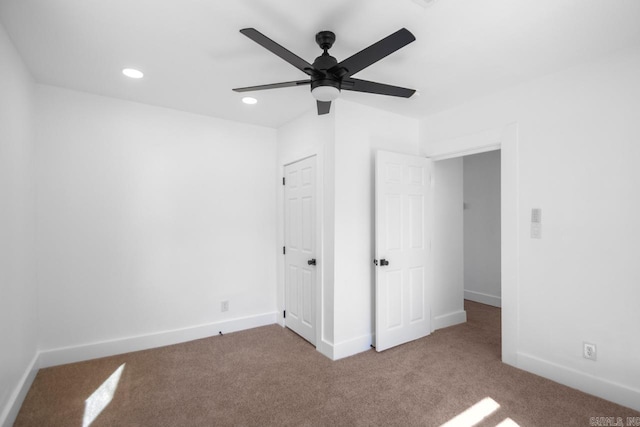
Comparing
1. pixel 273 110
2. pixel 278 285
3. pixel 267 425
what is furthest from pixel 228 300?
pixel 273 110

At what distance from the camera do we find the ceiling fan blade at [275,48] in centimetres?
152

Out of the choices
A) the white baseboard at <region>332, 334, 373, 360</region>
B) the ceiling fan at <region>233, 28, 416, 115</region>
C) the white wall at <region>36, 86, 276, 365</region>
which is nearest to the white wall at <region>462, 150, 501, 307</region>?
the white baseboard at <region>332, 334, 373, 360</region>

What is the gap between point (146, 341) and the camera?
316cm

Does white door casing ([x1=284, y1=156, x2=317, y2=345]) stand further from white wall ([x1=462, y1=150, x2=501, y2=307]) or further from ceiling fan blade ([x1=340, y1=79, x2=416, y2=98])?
white wall ([x1=462, y1=150, x2=501, y2=307])

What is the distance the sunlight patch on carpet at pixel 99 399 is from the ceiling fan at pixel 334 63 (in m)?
2.68

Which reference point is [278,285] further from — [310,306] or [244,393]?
[244,393]

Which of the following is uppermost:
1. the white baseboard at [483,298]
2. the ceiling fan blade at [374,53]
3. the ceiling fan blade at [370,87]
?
the ceiling fan blade at [374,53]

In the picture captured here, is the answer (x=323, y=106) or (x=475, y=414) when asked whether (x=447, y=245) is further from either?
(x=323, y=106)

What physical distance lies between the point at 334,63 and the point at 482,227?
4.17 m

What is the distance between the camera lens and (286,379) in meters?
2.56

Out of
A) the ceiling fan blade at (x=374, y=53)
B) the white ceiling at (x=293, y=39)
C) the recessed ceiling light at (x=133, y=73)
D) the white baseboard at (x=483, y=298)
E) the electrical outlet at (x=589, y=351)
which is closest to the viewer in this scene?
the ceiling fan blade at (x=374, y=53)

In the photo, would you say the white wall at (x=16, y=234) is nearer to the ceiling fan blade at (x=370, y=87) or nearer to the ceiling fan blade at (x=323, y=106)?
the ceiling fan blade at (x=323, y=106)

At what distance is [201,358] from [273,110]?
8.81 feet

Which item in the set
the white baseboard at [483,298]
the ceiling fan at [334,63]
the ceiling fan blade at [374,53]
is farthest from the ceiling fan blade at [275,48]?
the white baseboard at [483,298]
